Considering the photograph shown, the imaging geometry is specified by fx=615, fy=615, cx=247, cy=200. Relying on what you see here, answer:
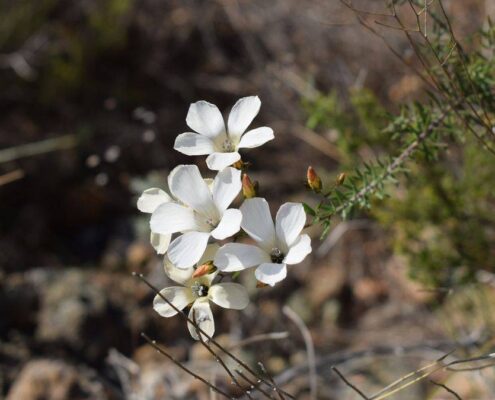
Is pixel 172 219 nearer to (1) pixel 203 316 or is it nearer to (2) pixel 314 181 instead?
(1) pixel 203 316

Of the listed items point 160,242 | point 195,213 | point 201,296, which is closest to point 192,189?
point 195,213

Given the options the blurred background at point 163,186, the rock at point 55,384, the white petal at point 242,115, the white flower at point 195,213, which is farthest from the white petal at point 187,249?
Result: the rock at point 55,384

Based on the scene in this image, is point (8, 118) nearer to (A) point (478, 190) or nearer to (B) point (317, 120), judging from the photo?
(B) point (317, 120)

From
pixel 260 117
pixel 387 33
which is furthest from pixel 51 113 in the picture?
pixel 387 33

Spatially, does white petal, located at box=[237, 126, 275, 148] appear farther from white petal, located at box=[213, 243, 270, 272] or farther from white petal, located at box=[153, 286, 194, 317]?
white petal, located at box=[153, 286, 194, 317]

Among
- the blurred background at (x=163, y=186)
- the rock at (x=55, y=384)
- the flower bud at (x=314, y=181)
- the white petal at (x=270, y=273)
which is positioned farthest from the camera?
the blurred background at (x=163, y=186)

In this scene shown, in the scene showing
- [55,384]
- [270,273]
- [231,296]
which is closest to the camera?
[270,273]

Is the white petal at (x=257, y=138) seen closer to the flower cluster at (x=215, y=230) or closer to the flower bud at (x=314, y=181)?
the flower cluster at (x=215, y=230)

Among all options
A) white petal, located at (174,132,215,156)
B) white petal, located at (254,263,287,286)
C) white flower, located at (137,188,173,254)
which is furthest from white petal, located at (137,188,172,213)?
white petal, located at (254,263,287,286)
